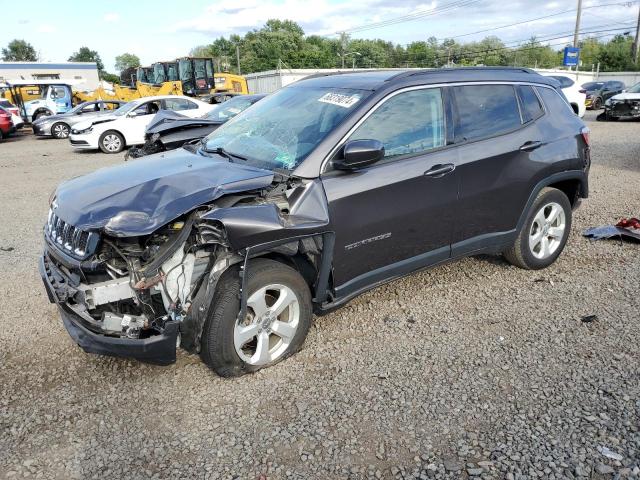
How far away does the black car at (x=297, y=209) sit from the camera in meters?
2.89

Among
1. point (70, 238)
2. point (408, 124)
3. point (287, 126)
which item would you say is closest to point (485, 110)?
point (408, 124)

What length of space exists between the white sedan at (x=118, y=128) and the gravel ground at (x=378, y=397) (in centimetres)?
1100

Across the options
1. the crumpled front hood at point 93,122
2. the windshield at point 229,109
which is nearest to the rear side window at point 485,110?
the windshield at point 229,109

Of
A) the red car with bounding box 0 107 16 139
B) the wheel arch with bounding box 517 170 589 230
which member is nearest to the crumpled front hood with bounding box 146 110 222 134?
the wheel arch with bounding box 517 170 589 230

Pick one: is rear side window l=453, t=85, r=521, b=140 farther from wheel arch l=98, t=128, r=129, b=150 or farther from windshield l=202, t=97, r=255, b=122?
wheel arch l=98, t=128, r=129, b=150

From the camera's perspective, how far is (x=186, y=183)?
316 cm

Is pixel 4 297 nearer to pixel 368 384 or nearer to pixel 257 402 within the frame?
pixel 257 402

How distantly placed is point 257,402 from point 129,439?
Answer: 73cm

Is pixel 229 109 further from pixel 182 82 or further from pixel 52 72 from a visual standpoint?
pixel 52 72

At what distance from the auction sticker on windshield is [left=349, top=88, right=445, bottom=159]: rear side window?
0.19 m

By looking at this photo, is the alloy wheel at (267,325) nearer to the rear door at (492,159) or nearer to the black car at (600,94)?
the rear door at (492,159)

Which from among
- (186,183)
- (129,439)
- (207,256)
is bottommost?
(129,439)

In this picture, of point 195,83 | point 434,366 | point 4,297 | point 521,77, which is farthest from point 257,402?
point 195,83

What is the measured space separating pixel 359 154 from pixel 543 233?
8.11 ft
